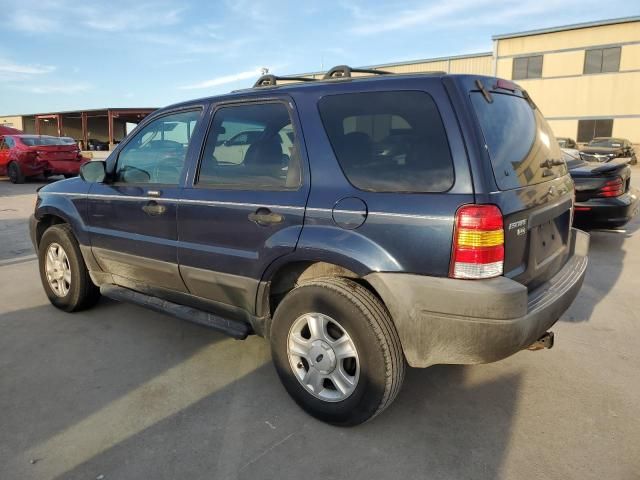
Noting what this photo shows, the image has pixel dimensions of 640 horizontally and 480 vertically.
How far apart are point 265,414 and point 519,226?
168 cm

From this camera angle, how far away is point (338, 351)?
8.52 feet

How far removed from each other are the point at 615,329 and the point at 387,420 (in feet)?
7.72

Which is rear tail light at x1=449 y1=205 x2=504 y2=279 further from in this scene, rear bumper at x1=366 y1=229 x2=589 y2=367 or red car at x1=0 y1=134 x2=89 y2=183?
red car at x1=0 y1=134 x2=89 y2=183

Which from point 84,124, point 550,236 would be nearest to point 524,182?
point 550,236

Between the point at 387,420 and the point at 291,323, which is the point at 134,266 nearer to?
the point at 291,323

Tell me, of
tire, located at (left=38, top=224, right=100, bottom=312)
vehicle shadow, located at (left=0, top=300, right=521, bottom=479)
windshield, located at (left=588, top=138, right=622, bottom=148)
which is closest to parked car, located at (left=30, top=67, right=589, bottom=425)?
vehicle shadow, located at (left=0, top=300, right=521, bottom=479)

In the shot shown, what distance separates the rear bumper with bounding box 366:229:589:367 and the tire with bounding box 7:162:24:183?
15.9 m

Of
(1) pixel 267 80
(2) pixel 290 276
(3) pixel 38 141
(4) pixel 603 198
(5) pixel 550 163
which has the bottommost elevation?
(2) pixel 290 276

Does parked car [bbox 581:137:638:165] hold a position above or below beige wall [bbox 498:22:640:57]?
below

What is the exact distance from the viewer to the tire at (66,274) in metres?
4.18

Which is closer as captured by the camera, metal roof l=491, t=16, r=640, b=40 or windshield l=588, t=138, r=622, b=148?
windshield l=588, t=138, r=622, b=148

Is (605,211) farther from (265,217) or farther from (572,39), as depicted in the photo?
(572,39)

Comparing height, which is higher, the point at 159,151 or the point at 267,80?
the point at 267,80

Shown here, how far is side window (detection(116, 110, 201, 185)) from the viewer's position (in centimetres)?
339
